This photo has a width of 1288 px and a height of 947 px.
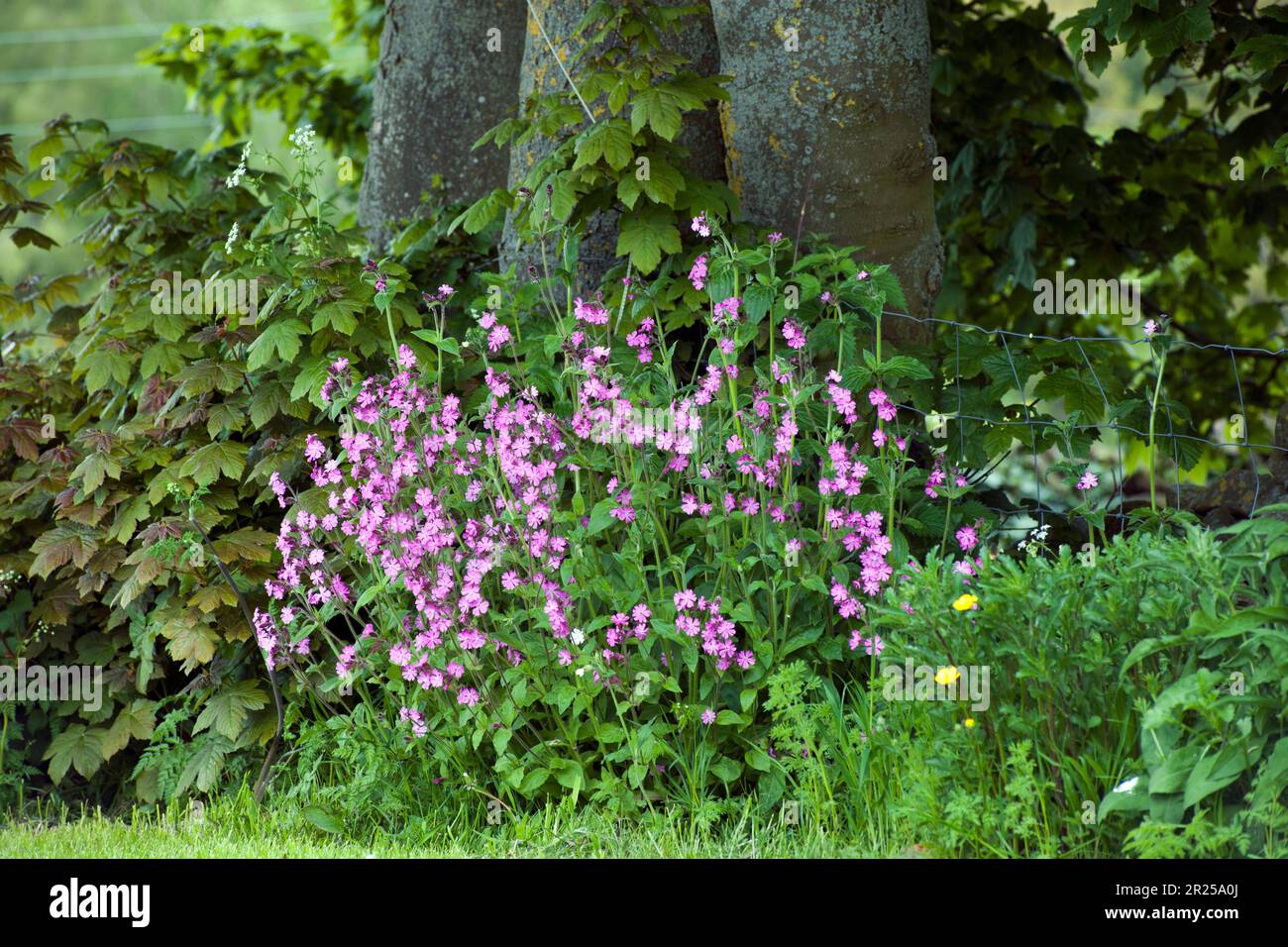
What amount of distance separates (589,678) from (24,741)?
7.56ft

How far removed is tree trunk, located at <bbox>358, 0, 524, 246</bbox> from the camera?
5.86 meters

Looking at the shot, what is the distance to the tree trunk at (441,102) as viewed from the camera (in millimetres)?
5855

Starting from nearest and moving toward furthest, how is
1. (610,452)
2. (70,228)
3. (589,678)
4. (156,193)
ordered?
(589,678) → (610,452) → (156,193) → (70,228)

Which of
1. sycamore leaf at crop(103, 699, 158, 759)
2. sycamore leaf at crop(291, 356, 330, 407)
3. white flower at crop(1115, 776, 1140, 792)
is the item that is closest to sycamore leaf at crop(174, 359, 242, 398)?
sycamore leaf at crop(291, 356, 330, 407)

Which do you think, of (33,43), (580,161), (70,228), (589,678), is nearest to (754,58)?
(580,161)

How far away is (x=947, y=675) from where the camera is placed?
2902mm

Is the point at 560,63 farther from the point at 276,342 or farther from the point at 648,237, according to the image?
the point at 276,342

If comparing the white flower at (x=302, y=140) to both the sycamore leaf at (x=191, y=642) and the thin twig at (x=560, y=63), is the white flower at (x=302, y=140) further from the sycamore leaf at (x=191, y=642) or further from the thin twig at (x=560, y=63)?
the sycamore leaf at (x=191, y=642)

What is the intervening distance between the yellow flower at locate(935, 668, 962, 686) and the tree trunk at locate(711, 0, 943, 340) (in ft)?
5.80

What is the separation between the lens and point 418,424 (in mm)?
3822

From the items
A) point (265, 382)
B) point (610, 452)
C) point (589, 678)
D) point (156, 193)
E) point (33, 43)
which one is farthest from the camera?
point (33, 43)

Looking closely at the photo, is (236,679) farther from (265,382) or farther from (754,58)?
(754,58)

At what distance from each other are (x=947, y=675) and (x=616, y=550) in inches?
45.7

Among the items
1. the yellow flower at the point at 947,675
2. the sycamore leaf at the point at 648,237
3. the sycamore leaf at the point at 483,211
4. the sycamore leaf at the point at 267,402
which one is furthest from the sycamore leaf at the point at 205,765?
the yellow flower at the point at 947,675
